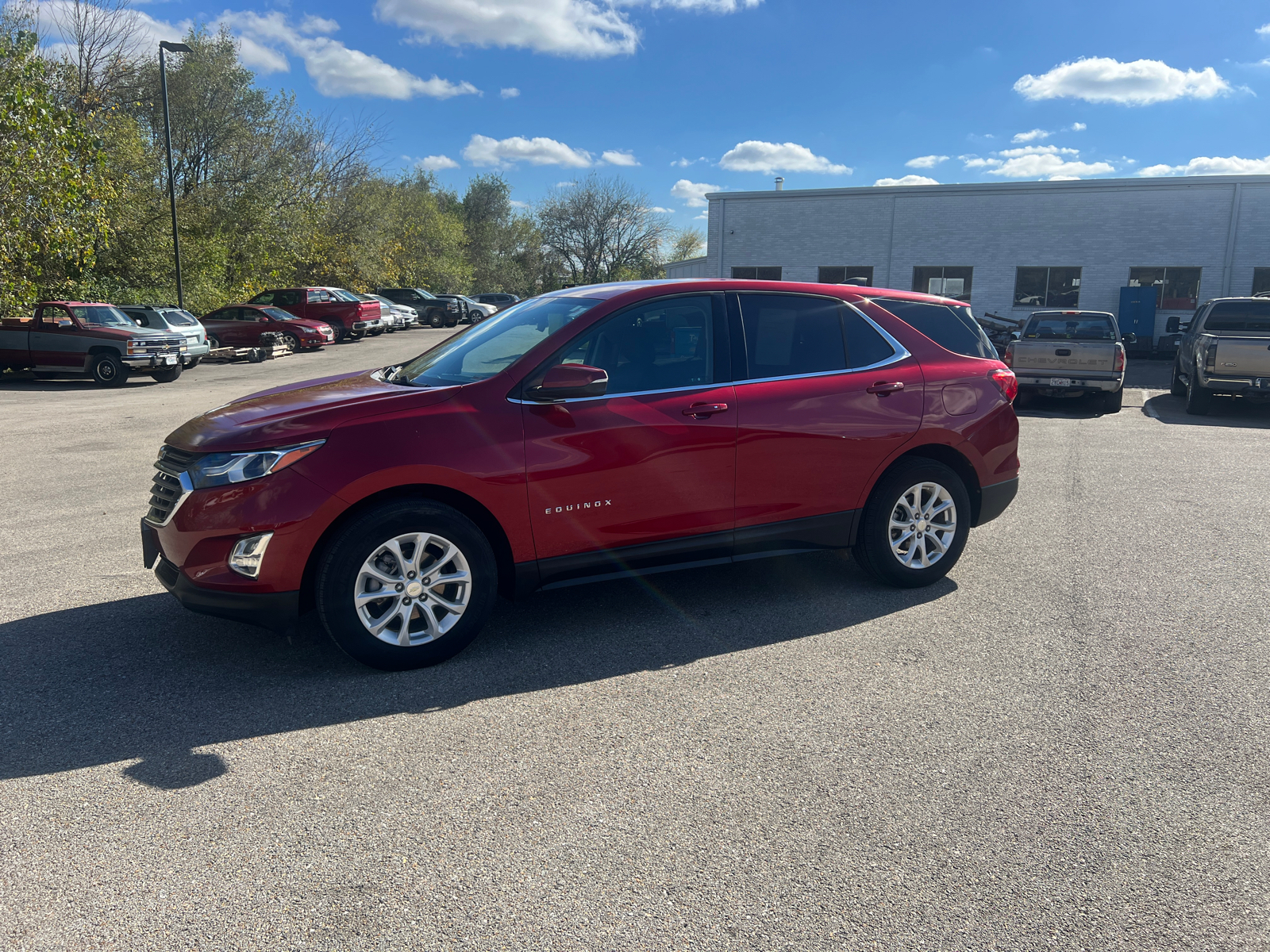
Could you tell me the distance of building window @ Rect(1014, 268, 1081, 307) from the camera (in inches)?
1227

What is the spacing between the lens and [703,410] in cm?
454

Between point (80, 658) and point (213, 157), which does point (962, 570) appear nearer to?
point (80, 658)

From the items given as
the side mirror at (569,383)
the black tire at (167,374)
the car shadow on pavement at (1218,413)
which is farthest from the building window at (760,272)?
the side mirror at (569,383)

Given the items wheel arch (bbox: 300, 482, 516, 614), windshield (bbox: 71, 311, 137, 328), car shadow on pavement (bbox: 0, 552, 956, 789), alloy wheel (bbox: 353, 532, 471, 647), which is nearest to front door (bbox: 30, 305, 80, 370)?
windshield (bbox: 71, 311, 137, 328)

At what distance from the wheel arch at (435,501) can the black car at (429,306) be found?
42429mm

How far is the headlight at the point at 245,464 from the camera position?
3805mm

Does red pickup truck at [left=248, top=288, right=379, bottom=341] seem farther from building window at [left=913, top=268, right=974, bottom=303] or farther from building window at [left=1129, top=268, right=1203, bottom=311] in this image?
building window at [left=1129, top=268, right=1203, bottom=311]

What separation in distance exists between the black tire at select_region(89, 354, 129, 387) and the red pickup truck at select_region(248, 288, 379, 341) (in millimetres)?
12663

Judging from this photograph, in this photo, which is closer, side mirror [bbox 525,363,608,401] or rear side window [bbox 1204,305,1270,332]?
side mirror [bbox 525,363,608,401]

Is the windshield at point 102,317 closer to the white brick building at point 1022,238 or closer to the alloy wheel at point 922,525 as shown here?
the alloy wheel at point 922,525

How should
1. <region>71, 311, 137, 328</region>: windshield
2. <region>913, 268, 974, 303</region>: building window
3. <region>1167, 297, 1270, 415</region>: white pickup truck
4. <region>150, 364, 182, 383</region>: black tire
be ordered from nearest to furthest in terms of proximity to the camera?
<region>1167, 297, 1270, 415</region>: white pickup truck → <region>71, 311, 137, 328</region>: windshield → <region>150, 364, 182, 383</region>: black tire → <region>913, 268, 974, 303</region>: building window

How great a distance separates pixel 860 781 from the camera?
10.5 ft

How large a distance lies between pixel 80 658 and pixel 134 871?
1.93m

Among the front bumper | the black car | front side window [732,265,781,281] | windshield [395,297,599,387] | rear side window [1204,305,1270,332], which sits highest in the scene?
front side window [732,265,781,281]
